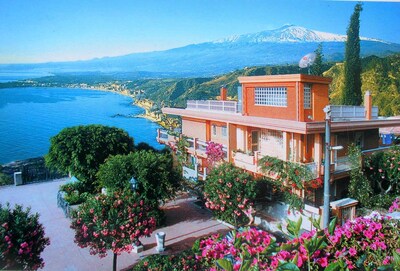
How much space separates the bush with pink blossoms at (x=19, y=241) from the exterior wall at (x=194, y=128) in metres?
6.98

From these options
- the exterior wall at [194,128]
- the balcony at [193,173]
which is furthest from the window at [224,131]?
the balcony at [193,173]

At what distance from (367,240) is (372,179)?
5.94 m

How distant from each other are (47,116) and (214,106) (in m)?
6.14

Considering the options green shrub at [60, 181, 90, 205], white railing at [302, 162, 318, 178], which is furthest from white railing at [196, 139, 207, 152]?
white railing at [302, 162, 318, 178]

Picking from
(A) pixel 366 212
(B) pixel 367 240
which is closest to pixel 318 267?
(B) pixel 367 240

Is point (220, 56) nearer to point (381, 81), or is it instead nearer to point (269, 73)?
point (269, 73)

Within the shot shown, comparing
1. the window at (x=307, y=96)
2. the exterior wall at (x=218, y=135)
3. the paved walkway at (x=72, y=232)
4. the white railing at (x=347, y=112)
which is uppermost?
the window at (x=307, y=96)

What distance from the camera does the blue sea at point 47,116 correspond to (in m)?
11.4

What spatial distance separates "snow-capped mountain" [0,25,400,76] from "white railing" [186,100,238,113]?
2446 millimetres

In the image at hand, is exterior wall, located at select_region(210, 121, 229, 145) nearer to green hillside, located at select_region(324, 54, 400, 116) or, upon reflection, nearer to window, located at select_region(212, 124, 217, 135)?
window, located at select_region(212, 124, 217, 135)

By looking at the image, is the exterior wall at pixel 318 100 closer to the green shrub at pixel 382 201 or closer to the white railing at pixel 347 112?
the white railing at pixel 347 112

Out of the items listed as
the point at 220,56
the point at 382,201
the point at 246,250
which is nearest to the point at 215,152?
the point at 382,201

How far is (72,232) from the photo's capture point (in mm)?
7828

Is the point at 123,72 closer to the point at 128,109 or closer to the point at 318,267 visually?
the point at 128,109
